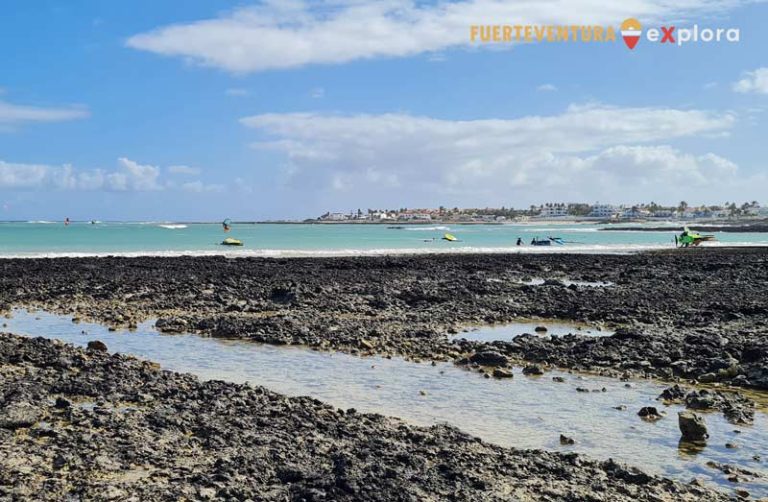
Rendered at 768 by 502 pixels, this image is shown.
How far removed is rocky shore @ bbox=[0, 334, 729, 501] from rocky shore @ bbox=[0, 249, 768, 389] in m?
5.43

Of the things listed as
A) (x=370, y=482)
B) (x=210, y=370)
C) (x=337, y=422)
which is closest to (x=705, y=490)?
(x=370, y=482)

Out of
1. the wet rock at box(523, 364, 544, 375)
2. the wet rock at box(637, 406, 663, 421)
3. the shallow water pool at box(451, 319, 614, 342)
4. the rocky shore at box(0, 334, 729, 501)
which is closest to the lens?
the rocky shore at box(0, 334, 729, 501)

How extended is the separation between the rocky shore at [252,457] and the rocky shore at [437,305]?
543 centimetres

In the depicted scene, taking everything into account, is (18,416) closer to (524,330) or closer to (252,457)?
(252,457)

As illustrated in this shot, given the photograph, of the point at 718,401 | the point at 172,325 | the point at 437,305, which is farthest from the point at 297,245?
the point at 718,401

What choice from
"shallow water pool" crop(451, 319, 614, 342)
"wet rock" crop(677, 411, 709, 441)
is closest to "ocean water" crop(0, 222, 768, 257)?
"shallow water pool" crop(451, 319, 614, 342)

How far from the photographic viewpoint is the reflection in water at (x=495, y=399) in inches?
332

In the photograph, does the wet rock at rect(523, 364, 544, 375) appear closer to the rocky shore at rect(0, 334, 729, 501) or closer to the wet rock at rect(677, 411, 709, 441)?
the wet rock at rect(677, 411, 709, 441)

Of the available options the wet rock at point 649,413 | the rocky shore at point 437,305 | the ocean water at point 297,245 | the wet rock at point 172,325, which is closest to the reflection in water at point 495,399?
the wet rock at point 649,413

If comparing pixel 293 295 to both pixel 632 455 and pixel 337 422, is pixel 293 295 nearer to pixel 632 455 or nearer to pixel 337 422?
pixel 337 422

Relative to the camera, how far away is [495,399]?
10.9m

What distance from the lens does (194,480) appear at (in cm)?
678

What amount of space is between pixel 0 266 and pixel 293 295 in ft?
67.8

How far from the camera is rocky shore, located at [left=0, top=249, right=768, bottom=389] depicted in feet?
46.4
